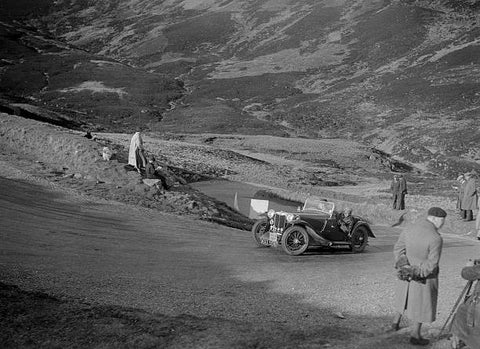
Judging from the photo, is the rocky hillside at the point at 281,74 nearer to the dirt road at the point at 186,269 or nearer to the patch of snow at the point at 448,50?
the patch of snow at the point at 448,50

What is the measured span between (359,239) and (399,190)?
11536 mm

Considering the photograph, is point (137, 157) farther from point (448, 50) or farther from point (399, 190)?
point (448, 50)

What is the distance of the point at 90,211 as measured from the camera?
1579cm

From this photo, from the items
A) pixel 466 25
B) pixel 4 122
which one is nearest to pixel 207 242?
pixel 4 122

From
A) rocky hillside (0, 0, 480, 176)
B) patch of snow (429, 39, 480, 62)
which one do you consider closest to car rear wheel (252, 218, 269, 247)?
rocky hillside (0, 0, 480, 176)

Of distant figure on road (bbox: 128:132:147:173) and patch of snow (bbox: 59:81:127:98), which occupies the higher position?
patch of snow (bbox: 59:81:127:98)

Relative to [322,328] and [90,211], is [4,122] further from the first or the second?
[322,328]

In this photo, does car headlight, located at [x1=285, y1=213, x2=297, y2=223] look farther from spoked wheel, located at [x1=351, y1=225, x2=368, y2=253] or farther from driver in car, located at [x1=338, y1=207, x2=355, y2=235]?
spoked wheel, located at [x1=351, y1=225, x2=368, y2=253]

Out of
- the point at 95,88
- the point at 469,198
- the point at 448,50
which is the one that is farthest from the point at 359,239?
the point at 448,50

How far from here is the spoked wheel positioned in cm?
1578

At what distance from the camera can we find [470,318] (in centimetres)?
674

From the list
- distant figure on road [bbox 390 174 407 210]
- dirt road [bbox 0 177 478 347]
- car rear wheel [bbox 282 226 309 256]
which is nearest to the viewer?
dirt road [bbox 0 177 478 347]

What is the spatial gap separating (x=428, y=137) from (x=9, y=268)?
63.5 meters

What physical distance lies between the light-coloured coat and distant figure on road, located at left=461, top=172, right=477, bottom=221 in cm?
1733
